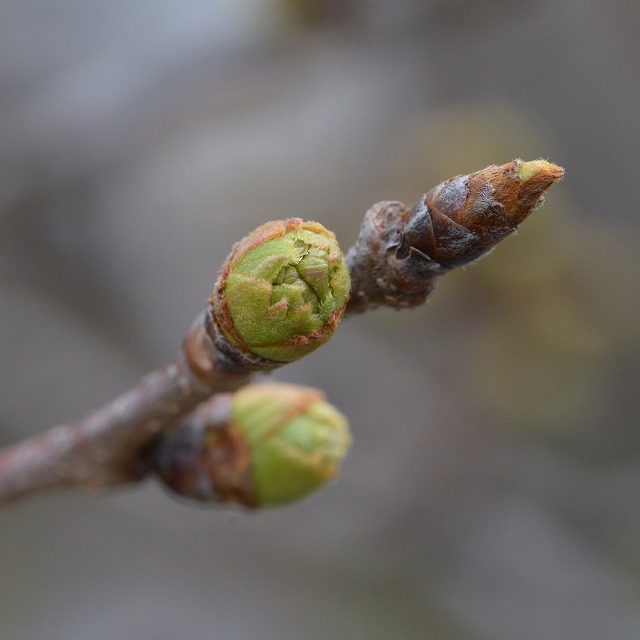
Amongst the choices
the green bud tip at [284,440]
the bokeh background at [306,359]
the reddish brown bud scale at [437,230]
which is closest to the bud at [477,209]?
the reddish brown bud scale at [437,230]

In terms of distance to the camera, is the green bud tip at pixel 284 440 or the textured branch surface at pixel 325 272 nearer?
the textured branch surface at pixel 325 272

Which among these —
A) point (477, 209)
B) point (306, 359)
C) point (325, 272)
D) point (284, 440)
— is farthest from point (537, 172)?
point (306, 359)

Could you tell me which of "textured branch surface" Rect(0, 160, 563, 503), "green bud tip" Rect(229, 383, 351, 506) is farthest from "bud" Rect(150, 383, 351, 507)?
"textured branch surface" Rect(0, 160, 563, 503)

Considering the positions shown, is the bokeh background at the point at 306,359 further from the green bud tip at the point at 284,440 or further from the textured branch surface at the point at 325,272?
the textured branch surface at the point at 325,272

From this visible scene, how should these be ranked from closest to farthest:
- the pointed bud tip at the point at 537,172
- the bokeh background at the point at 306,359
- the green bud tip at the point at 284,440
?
the pointed bud tip at the point at 537,172
the green bud tip at the point at 284,440
the bokeh background at the point at 306,359

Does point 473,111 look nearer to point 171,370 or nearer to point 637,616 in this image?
point 637,616

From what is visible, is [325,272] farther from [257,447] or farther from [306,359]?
[306,359]

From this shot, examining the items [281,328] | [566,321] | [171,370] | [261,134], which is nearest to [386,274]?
[281,328]
